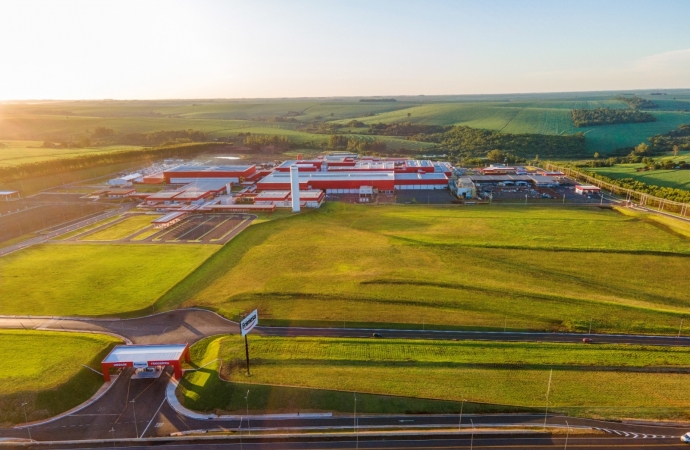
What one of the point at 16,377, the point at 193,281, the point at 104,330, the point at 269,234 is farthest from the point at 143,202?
the point at 16,377

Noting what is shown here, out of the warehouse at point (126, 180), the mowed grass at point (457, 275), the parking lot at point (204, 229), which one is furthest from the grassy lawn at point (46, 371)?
the warehouse at point (126, 180)

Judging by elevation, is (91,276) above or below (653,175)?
below

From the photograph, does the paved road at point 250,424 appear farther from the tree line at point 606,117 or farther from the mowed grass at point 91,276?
the tree line at point 606,117

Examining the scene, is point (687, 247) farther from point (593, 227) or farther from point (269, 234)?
point (269, 234)

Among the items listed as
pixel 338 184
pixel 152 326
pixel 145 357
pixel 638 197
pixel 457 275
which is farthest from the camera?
pixel 338 184

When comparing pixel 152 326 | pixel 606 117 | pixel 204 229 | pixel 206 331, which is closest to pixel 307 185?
pixel 204 229

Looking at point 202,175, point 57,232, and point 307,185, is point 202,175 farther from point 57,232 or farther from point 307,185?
point 57,232

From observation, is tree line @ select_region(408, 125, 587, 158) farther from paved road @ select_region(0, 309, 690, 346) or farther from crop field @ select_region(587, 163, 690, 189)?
paved road @ select_region(0, 309, 690, 346)

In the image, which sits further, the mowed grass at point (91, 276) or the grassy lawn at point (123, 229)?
the grassy lawn at point (123, 229)
